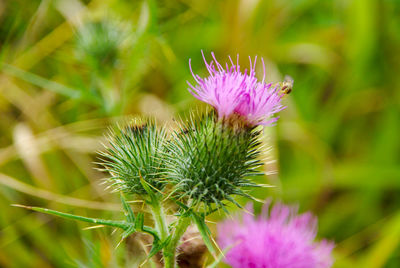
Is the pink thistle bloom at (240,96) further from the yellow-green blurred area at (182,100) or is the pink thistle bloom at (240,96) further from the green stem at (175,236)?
the yellow-green blurred area at (182,100)

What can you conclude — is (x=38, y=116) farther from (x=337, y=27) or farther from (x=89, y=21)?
(x=337, y=27)

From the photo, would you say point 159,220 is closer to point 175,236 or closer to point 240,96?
point 175,236

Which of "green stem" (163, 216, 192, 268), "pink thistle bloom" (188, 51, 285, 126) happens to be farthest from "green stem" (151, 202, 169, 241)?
"pink thistle bloom" (188, 51, 285, 126)

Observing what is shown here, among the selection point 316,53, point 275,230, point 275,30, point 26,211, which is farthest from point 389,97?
point 26,211

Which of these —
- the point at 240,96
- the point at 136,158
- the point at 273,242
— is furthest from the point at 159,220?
the point at 273,242

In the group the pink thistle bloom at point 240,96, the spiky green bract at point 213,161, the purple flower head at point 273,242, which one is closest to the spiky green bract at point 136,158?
the spiky green bract at point 213,161
